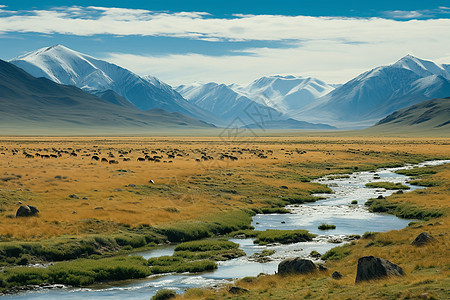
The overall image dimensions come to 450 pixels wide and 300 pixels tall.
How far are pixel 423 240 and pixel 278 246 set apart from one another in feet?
31.6

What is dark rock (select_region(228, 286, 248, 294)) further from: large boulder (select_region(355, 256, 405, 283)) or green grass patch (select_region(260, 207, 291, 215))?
green grass patch (select_region(260, 207, 291, 215))

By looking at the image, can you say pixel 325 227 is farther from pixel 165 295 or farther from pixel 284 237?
pixel 165 295

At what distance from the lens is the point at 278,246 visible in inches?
1363

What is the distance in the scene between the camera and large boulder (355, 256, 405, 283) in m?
22.6

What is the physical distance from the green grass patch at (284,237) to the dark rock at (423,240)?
27.9 ft

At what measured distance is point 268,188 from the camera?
6162 centimetres

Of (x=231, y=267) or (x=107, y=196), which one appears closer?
(x=231, y=267)

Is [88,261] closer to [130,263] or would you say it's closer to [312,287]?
[130,263]

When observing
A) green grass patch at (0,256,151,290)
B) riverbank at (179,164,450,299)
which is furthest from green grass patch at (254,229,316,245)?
green grass patch at (0,256,151,290)

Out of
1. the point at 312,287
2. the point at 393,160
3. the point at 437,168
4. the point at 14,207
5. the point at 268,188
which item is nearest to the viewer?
the point at 312,287

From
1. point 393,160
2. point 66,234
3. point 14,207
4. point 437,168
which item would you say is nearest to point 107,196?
point 14,207

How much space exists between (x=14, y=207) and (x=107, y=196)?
9.71 m

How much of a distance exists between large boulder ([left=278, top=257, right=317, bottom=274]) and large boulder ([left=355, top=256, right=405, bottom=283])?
3.56 metres

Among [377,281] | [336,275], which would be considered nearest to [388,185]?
[336,275]
